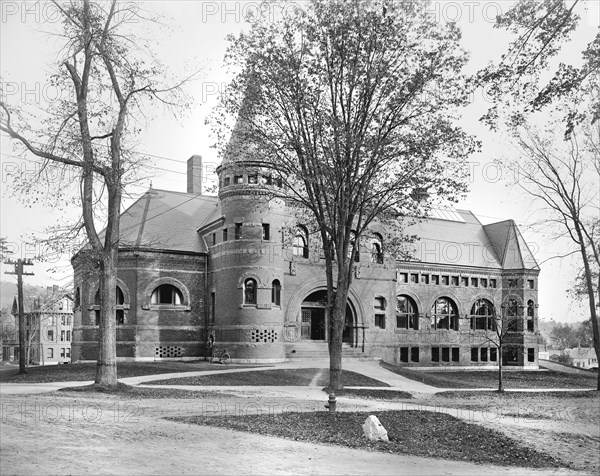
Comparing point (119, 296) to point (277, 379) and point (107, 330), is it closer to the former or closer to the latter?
point (277, 379)

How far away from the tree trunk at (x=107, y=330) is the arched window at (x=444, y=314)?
3081 cm

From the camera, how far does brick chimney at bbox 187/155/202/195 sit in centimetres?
4475

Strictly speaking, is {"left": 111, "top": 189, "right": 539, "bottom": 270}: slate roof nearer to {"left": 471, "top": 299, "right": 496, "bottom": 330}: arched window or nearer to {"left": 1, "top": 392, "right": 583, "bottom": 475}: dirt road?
{"left": 471, "top": 299, "right": 496, "bottom": 330}: arched window

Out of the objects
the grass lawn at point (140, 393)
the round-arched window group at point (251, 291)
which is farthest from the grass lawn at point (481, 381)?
the grass lawn at point (140, 393)

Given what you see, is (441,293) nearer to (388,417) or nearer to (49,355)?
(388,417)

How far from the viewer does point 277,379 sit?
27.1 meters

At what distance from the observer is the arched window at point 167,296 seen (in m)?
36.6

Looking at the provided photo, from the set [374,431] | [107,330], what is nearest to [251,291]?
[107,330]

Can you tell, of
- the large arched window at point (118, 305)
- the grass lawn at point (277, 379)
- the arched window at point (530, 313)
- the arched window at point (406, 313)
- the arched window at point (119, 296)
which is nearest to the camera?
the grass lawn at point (277, 379)

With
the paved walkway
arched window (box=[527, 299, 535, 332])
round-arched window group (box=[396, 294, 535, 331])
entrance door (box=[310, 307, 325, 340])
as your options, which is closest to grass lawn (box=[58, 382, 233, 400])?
the paved walkway

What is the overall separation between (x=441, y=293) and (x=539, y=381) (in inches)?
493

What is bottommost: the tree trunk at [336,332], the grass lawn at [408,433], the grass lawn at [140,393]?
the grass lawn at [140,393]

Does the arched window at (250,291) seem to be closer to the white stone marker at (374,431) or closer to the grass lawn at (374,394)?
the grass lawn at (374,394)

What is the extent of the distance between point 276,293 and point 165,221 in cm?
846
